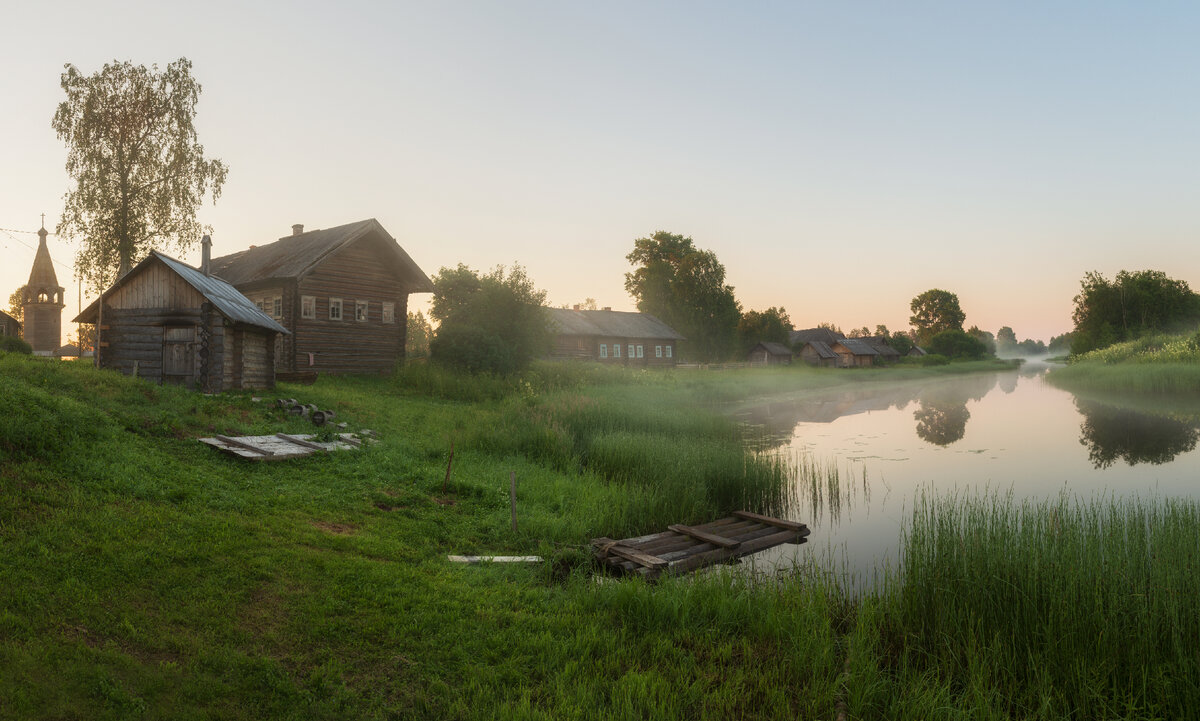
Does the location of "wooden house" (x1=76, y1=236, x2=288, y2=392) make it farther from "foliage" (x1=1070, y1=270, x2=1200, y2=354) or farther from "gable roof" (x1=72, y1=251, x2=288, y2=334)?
"foliage" (x1=1070, y1=270, x2=1200, y2=354)

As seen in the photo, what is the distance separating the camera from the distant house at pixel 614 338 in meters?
50.3

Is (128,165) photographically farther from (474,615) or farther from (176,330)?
(474,615)

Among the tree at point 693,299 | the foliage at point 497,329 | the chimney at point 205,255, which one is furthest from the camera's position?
the tree at point 693,299

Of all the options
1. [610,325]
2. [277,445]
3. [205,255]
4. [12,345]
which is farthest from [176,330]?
[610,325]

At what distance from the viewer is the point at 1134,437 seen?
18.5 meters

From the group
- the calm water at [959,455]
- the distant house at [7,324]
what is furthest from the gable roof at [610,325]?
the distant house at [7,324]

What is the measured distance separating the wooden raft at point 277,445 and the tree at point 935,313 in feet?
364

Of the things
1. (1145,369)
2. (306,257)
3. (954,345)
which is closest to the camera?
(306,257)

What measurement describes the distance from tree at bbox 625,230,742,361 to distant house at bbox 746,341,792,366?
2.93m

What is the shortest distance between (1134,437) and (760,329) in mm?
57119

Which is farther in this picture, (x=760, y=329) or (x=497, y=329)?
(x=760, y=329)

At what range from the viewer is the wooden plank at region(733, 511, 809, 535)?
996 centimetres

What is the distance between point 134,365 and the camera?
18406 millimetres

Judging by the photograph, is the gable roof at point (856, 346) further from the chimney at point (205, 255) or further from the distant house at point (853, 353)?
the chimney at point (205, 255)
